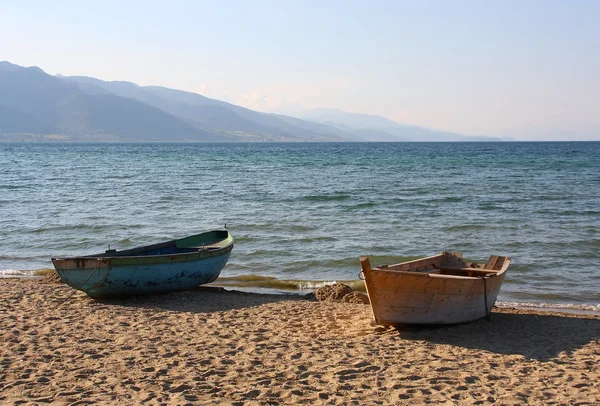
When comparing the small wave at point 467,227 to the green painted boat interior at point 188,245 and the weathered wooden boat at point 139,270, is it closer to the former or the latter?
the green painted boat interior at point 188,245

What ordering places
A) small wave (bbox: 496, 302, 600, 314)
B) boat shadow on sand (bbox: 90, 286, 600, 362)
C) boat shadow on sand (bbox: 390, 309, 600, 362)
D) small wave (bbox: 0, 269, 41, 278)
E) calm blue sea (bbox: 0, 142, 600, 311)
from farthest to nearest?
calm blue sea (bbox: 0, 142, 600, 311) < small wave (bbox: 0, 269, 41, 278) < small wave (bbox: 496, 302, 600, 314) < boat shadow on sand (bbox: 90, 286, 600, 362) < boat shadow on sand (bbox: 390, 309, 600, 362)

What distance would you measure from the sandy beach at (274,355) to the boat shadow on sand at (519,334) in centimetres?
2

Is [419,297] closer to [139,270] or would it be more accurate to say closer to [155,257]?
[155,257]

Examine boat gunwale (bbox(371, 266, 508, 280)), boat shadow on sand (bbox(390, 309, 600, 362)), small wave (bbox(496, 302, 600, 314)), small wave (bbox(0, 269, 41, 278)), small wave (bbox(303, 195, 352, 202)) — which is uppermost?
boat gunwale (bbox(371, 266, 508, 280))

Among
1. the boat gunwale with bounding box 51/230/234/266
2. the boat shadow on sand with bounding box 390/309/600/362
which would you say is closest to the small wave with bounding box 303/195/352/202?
the boat gunwale with bounding box 51/230/234/266

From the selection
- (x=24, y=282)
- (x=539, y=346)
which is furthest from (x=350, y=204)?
(x=539, y=346)

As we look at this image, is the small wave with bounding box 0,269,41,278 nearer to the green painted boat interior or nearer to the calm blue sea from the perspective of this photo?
the calm blue sea

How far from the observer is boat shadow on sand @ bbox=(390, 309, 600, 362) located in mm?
9422

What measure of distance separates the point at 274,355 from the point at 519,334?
4.40m

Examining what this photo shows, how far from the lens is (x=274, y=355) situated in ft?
28.6

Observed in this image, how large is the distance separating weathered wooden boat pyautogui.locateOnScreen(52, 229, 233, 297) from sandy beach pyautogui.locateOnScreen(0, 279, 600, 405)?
1.15ft

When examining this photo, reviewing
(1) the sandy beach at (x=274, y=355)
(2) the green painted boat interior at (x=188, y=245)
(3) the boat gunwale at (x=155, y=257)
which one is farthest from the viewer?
(2) the green painted boat interior at (x=188, y=245)

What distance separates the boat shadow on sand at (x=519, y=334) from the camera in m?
9.42

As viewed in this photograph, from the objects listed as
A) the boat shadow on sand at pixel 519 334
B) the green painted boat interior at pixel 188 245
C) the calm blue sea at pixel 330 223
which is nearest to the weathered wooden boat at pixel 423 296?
the boat shadow on sand at pixel 519 334
